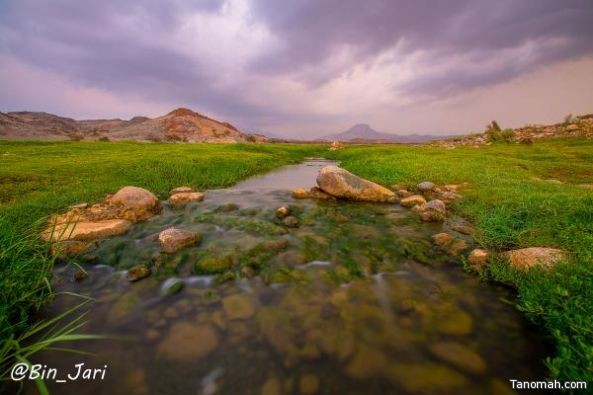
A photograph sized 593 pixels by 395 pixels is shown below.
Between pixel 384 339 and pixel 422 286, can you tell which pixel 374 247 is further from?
pixel 384 339

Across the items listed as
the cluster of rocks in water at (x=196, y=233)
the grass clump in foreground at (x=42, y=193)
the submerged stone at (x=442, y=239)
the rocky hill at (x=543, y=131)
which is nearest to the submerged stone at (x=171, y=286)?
the cluster of rocks in water at (x=196, y=233)

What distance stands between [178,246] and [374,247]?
5.32 metres

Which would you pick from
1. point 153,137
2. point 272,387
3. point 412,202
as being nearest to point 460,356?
point 272,387

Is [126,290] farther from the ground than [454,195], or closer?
closer

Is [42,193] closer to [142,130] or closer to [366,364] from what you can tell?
[366,364]

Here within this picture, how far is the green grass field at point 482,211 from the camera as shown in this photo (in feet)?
13.9

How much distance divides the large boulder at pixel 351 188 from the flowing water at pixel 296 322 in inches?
185

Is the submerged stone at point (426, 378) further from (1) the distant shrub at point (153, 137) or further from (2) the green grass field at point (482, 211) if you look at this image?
(1) the distant shrub at point (153, 137)

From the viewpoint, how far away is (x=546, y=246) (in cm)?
659

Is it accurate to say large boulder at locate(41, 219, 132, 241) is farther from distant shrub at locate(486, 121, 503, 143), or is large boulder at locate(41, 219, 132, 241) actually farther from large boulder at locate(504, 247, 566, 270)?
distant shrub at locate(486, 121, 503, 143)

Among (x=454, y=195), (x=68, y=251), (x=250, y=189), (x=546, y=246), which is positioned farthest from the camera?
(x=250, y=189)

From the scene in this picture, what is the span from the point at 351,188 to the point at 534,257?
25.9 feet

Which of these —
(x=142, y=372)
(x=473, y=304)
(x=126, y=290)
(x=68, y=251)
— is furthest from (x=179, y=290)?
(x=473, y=304)

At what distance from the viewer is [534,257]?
5.92 m
